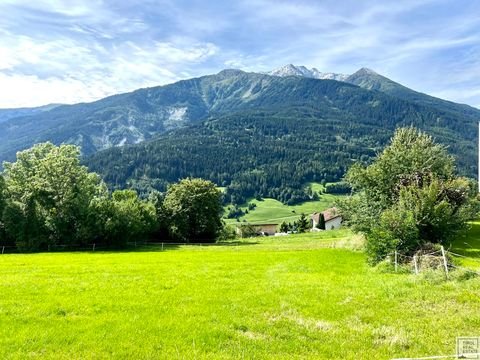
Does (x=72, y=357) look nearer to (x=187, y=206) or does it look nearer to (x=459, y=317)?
(x=459, y=317)

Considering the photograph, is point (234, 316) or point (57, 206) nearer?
point (234, 316)

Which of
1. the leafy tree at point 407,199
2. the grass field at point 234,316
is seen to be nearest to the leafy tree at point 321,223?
the leafy tree at point 407,199

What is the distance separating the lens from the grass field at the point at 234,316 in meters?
13.5

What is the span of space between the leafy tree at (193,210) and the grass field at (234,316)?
61.6 m

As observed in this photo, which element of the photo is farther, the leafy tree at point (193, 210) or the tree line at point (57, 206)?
the leafy tree at point (193, 210)

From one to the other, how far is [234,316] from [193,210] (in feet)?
244

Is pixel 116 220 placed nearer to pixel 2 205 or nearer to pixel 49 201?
pixel 49 201

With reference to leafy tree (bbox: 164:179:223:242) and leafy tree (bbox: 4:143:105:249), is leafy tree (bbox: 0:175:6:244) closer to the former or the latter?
leafy tree (bbox: 4:143:105:249)

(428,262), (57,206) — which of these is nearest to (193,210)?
(57,206)

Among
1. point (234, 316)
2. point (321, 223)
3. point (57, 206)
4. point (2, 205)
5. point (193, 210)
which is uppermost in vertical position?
point (2, 205)

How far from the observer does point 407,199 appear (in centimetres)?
4056

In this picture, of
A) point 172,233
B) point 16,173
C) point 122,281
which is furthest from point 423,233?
point 16,173

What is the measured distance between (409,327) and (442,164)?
43.3 meters

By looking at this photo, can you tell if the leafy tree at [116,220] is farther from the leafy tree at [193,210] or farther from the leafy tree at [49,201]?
the leafy tree at [193,210]
